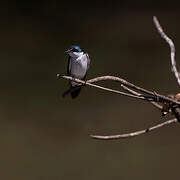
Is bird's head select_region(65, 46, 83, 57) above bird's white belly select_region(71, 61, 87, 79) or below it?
above

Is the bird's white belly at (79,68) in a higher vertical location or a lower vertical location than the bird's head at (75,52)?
lower

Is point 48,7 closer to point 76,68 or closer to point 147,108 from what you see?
point 147,108

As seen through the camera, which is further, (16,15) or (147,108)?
(16,15)

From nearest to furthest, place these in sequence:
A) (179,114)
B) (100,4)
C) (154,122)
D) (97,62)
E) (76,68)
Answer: (179,114)
(76,68)
(154,122)
(97,62)
(100,4)

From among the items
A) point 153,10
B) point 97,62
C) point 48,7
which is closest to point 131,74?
point 97,62

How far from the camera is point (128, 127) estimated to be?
2.52 meters

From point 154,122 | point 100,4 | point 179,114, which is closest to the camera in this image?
point 179,114

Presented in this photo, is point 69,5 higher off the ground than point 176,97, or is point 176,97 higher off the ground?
point 176,97

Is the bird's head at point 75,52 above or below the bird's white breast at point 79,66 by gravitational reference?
above

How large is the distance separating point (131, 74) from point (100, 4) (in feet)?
1.34

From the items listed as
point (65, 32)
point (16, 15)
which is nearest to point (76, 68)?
point (65, 32)

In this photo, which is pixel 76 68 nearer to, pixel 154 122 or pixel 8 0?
pixel 154 122

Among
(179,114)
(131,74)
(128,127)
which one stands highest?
(179,114)

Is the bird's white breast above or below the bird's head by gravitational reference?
below
